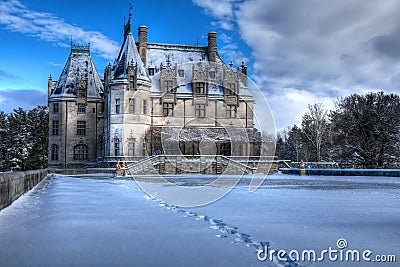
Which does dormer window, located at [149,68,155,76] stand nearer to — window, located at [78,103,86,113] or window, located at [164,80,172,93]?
window, located at [164,80,172,93]

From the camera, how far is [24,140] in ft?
184

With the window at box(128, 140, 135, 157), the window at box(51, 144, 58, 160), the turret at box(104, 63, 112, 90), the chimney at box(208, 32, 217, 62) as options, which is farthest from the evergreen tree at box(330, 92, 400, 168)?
the window at box(51, 144, 58, 160)

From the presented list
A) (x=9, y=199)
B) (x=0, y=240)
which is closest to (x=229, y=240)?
(x=0, y=240)

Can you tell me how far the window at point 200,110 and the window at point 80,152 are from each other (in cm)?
1350

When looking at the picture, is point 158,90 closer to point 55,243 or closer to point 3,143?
point 3,143

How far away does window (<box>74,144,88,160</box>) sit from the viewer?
46.6 m

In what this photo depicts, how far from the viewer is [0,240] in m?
4.94

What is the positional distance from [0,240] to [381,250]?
14.4 feet

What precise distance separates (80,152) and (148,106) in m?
→ 10.2

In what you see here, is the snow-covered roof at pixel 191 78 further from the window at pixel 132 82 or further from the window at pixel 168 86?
the window at pixel 132 82

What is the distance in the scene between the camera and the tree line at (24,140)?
5478 cm

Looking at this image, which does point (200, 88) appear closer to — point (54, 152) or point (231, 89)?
point (231, 89)

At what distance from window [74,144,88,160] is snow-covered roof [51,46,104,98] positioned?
5.99 metres

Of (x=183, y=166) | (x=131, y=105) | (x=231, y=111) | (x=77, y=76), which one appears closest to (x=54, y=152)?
(x=77, y=76)
